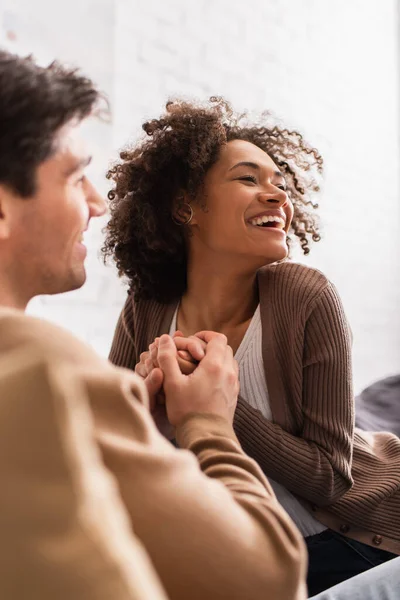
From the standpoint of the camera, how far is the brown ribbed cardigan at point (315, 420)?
3.70 feet

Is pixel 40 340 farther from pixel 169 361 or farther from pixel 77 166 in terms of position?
pixel 169 361

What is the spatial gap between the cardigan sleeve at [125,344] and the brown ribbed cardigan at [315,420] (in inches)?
12.5

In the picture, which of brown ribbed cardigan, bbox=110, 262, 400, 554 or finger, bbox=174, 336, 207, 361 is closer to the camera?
finger, bbox=174, 336, 207, 361

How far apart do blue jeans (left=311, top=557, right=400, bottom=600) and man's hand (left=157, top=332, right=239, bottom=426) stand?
334 mm

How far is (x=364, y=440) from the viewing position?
1.42 m

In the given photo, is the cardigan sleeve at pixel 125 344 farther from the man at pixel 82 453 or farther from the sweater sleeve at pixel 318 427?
the man at pixel 82 453

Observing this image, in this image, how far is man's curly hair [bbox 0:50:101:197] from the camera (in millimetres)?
612

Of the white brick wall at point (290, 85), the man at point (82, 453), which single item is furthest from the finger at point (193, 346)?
the white brick wall at point (290, 85)

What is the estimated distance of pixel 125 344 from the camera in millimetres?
1461

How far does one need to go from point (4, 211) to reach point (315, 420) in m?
0.71

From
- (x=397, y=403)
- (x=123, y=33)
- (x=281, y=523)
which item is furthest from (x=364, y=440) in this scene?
(x=123, y=33)

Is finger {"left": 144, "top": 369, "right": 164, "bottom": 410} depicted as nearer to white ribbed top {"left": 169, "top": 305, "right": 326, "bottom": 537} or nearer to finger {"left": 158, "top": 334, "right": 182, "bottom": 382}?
finger {"left": 158, "top": 334, "right": 182, "bottom": 382}

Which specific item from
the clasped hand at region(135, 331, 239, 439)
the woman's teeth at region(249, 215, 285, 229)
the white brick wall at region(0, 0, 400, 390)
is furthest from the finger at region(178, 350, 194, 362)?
the white brick wall at region(0, 0, 400, 390)

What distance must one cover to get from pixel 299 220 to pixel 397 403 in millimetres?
789
